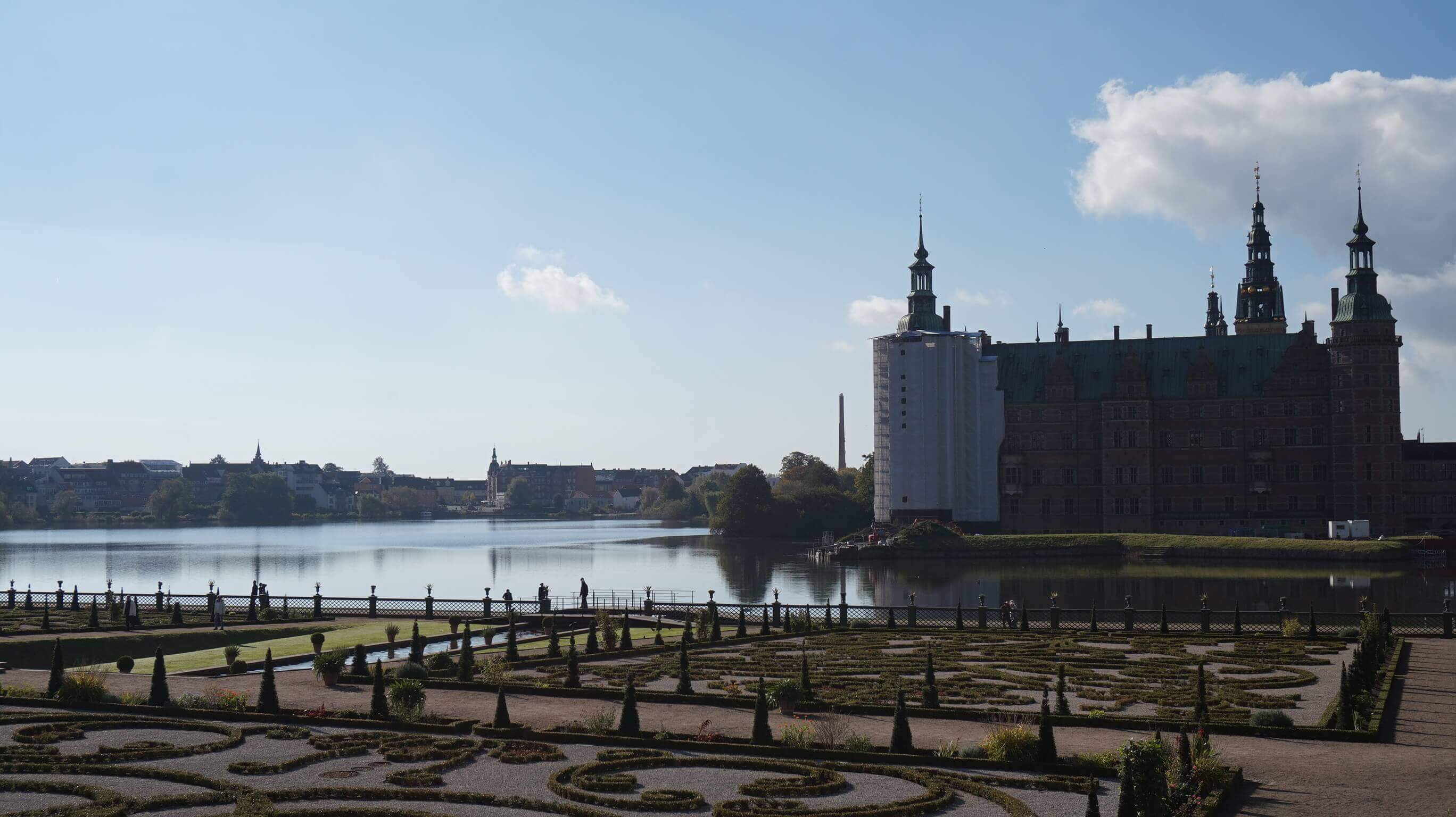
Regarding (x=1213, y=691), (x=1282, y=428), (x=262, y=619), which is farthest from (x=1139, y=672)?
(x=1282, y=428)

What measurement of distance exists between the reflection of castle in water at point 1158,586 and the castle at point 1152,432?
21932 mm

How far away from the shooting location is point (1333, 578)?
76.4 m

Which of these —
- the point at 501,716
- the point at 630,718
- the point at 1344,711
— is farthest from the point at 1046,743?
the point at 501,716

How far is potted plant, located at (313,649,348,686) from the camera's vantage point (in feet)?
97.5

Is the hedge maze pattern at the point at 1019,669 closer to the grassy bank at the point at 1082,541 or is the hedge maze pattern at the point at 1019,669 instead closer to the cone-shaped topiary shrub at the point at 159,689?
the cone-shaped topiary shrub at the point at 159,689

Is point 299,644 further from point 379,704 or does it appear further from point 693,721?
point 693,721

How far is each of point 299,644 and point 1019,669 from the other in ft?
73.6

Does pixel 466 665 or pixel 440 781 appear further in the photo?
pixel 466 665

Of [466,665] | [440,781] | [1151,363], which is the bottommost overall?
[440,781]

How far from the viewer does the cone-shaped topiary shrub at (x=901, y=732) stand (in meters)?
20.5

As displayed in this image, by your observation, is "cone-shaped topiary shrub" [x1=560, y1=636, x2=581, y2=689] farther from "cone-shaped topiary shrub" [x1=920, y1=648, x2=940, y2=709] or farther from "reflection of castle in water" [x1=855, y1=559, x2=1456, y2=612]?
"reflection of castle in water" [x1=855, y1=559, x2=1456, y2=612]

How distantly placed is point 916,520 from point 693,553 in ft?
66.2

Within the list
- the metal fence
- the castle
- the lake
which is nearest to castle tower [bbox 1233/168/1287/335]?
the castle

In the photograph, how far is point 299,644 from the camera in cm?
4078
